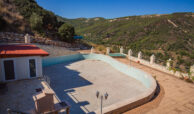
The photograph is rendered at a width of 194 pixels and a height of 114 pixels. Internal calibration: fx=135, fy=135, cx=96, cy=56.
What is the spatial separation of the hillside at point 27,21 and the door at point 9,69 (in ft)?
45.3

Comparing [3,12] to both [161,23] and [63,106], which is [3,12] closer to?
[63,106]

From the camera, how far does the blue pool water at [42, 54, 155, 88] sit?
433 inches

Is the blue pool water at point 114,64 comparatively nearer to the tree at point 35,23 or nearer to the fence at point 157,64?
the fence at point 157,64

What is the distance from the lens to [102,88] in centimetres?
1006

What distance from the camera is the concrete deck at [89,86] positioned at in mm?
7904

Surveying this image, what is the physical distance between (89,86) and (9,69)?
539 centimetres

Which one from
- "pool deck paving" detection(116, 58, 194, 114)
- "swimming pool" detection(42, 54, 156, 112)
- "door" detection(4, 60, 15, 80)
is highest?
"door" detection(4, 60, 15, 80)

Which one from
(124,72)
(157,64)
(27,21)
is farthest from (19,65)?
(27,21)

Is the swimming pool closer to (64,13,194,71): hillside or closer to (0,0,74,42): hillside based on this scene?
(0,0,74,42): hillside

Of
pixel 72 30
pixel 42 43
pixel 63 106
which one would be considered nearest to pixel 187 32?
pixel 72 30

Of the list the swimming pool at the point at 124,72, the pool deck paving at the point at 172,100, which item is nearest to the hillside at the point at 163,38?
the swimming pool at the point at 124,72

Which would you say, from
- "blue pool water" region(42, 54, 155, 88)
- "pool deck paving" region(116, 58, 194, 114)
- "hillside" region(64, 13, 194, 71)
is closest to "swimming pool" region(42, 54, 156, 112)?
"blue pool water" region(42, 54, 155, 88)

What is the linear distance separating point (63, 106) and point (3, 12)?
79.2 feet

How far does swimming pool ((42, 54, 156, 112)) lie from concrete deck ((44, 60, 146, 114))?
20.2 inches
